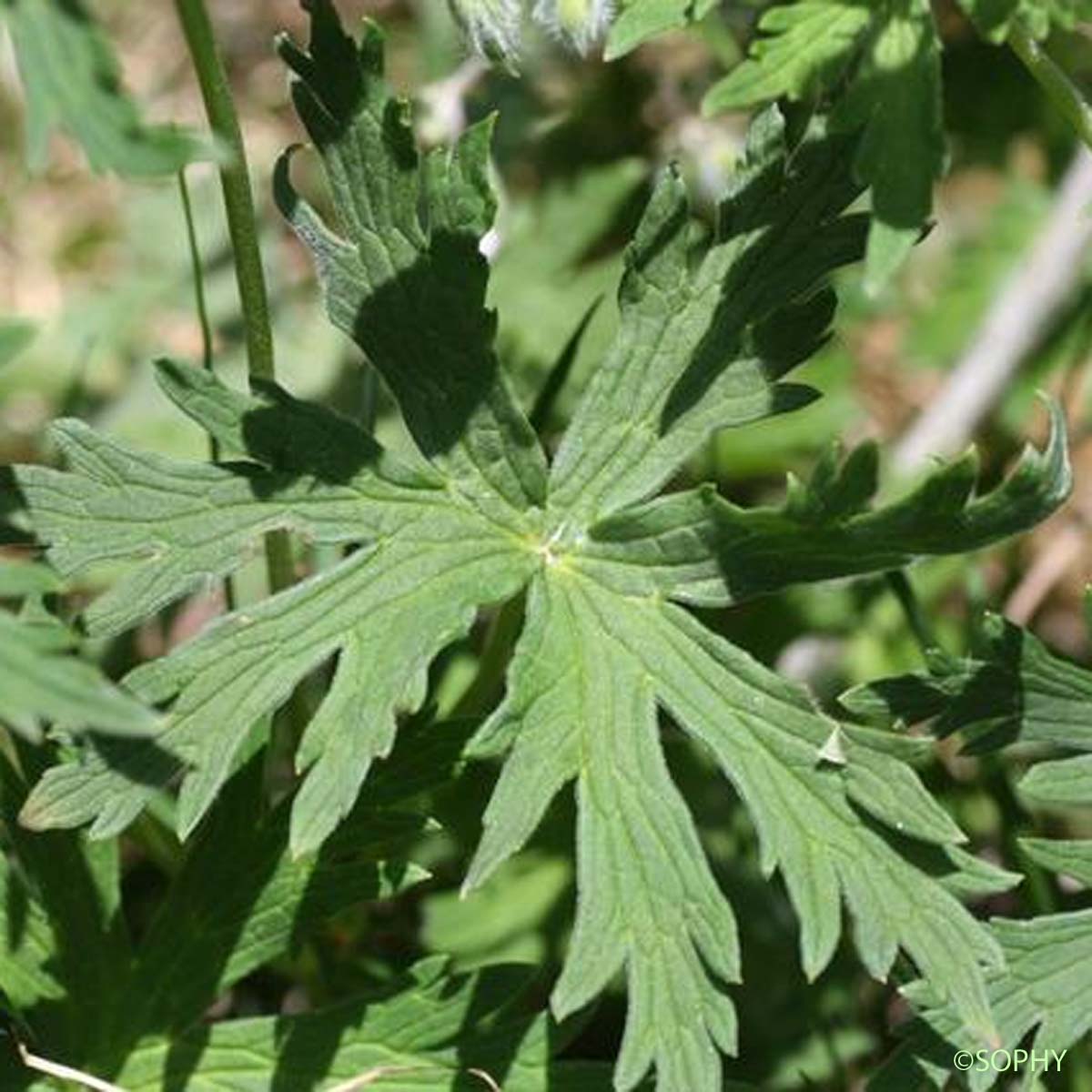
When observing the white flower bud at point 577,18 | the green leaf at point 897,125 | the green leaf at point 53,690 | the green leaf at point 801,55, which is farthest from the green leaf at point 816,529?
the green leaf at point 53,690

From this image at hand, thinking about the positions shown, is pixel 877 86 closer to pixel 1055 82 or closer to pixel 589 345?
pixel 1055 82

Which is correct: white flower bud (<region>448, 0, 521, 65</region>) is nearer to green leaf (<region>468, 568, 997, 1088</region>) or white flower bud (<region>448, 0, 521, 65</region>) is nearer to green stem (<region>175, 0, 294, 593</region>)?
green stem (<region>175, 0, 294, 593</region>)

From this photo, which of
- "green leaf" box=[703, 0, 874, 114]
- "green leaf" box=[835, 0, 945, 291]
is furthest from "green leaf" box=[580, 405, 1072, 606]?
"green leaf" box=[703, 0, 874, 114]

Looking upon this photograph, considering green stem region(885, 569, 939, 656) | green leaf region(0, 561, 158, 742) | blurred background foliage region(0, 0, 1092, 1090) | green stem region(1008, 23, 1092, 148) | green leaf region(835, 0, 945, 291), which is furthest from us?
blurred background foliage region(0, 0, 1092, 1090)

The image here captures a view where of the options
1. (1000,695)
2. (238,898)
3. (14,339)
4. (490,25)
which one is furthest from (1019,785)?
(14,339)

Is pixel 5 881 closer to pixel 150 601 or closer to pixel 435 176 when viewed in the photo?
pixel 150 601

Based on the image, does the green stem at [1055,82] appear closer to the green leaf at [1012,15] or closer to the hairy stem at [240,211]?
the green leaf at [1012,15]
